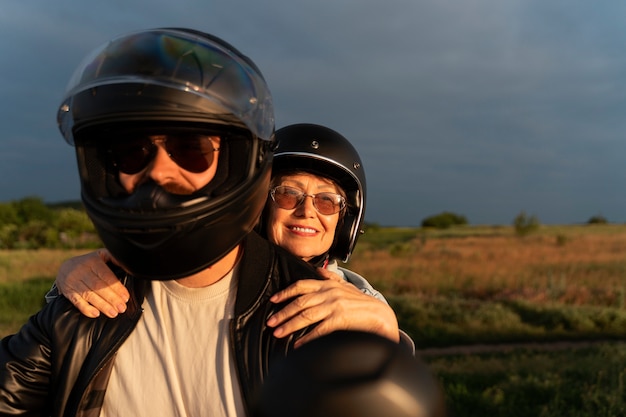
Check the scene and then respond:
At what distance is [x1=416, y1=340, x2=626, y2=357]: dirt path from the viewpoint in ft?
33.7

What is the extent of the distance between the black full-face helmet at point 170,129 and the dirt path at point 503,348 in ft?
29.3

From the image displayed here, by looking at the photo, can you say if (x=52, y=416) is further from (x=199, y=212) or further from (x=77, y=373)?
(x=199, y=212)

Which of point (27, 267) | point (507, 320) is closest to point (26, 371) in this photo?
point (507, 320)

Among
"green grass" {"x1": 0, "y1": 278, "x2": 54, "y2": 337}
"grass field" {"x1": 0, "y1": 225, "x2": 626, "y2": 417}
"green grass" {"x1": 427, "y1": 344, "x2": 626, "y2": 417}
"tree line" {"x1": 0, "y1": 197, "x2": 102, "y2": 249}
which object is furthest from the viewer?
"tree line" {"x1": 0, "y1": 197, "x2": 102, "y2": 249}

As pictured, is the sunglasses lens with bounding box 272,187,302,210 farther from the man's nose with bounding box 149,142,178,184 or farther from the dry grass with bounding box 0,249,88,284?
the dry grass with bounding box 0,249,88,284

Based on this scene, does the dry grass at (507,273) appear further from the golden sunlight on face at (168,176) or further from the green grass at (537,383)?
the golden sunlight on face at (168,176)

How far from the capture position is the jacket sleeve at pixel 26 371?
1.78 m

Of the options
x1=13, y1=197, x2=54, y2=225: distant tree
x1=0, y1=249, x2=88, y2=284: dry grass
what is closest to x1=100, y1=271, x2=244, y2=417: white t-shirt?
x1=0, y1=249, x2=88, y2=284: dry grass

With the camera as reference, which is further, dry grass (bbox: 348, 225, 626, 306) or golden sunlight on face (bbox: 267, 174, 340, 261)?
dry grass (bbox: 348, 225, 626, 306)

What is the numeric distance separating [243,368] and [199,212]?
0.42 meters

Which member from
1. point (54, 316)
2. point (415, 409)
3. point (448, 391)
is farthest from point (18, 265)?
point (415, 409)

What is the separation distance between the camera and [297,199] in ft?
10.2

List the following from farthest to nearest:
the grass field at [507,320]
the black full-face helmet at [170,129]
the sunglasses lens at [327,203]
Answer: the grass field at [507,320]
the sunglasses lens at [327,203]
the black full-face helmet at [170,129]

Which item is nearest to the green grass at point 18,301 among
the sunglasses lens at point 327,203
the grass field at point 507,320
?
the grass field at point 507,320
